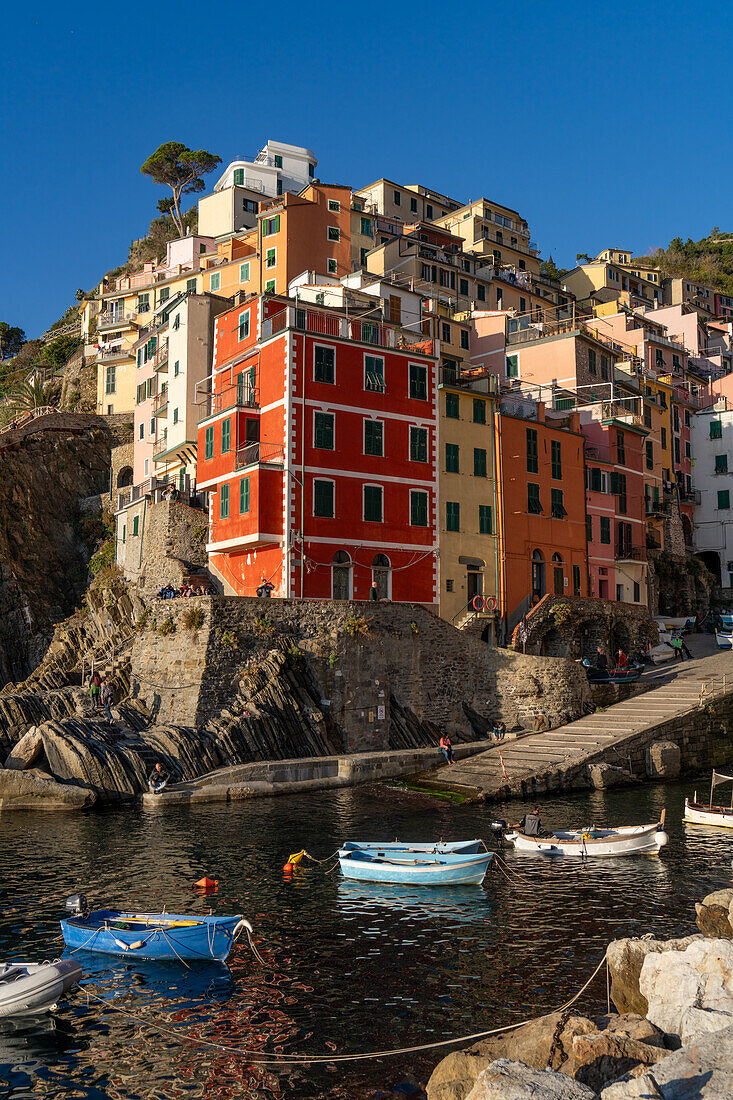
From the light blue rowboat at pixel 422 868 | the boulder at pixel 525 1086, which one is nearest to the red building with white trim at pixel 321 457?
the light blue rowboat at pixel 422 868

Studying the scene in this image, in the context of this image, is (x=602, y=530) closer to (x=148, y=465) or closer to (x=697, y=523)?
(x=697, y=523)

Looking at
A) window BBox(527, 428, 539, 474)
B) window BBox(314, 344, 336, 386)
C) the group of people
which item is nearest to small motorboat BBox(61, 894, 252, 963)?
the group of people

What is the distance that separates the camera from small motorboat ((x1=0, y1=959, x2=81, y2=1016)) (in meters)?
16.8

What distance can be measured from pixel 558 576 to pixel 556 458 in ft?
25.4

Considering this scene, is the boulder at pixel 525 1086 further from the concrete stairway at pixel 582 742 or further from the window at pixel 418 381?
the window at pixel 418 381

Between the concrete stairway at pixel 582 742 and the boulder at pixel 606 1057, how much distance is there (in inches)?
1065

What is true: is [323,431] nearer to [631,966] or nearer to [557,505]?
[557,505]

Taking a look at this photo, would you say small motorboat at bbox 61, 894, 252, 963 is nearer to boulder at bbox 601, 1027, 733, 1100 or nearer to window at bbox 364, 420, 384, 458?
boulder at bbox 601, 1027, 733, 1100

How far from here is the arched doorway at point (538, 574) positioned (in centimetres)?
5703

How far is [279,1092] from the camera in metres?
14.0

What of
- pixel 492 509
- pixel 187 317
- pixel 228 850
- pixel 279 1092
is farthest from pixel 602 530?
pixel 279 1092

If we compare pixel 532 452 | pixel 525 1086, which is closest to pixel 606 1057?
pixel 525 1086

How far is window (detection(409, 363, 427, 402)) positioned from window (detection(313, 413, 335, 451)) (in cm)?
614

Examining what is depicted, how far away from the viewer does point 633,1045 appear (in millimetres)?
11625
